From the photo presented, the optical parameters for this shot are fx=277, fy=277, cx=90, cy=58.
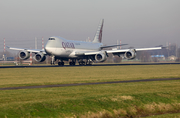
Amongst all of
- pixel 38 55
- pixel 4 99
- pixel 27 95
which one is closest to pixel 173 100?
pixel 27 95

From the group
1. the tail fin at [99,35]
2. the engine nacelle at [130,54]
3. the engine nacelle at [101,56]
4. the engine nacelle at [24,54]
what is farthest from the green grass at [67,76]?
the tail fin at [99,35]

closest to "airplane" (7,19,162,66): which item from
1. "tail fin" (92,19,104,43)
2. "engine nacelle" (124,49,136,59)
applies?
"engine nacelle" (124,49,136,59)

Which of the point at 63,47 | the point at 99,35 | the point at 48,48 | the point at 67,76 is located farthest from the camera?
the point at 99,35

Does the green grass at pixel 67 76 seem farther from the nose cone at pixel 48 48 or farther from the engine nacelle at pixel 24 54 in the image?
the engine nacelle at pixel 24 54

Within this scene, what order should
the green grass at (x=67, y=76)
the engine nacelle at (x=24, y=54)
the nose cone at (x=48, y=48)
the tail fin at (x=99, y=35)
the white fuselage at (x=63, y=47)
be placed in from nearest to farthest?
the green grass at (x=67, y=76), the nose cone at (x=48, y=48), the white fuselage at (x=63, y=47), the engine nacelle at (x=24, y=54), the tail fin at (x=99, y=35)

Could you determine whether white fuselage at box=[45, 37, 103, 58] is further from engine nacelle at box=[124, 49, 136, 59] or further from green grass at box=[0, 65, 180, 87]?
green grass at box=[0, 65, 180, 87]

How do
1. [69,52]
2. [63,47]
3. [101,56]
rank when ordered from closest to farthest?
1. [101,56]
2. [63,47]
3. [69,52]

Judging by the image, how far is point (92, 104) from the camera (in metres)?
18.7

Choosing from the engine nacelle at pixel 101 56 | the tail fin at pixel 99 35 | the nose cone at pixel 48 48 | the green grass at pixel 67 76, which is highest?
the tail fin at pixel 99 35

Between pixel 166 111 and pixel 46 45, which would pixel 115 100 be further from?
pixel 46 45

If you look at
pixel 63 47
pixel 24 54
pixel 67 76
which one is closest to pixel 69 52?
pixel 63 47

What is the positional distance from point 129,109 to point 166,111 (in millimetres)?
3090

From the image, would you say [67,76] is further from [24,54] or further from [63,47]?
[24,54]

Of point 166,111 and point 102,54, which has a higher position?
point 102,54
